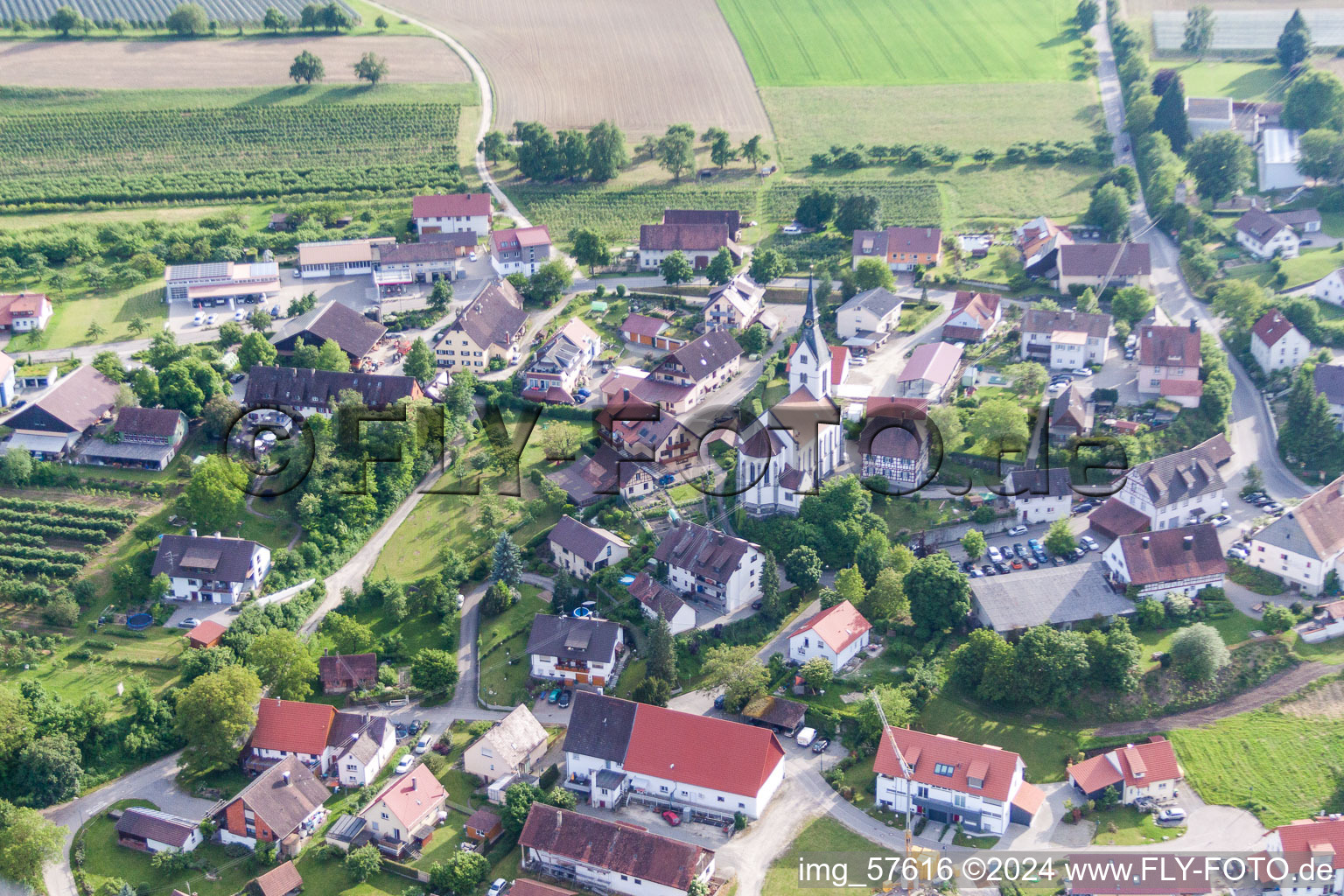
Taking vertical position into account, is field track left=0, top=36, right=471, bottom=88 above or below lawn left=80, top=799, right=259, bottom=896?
above

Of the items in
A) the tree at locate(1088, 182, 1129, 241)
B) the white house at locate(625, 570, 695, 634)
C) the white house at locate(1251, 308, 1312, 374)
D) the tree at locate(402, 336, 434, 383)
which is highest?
the tree at locate(1088, 182, 1129, 241)

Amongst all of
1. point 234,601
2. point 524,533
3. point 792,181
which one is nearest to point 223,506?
point 234,601

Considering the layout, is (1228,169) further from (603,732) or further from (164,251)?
(164,251)

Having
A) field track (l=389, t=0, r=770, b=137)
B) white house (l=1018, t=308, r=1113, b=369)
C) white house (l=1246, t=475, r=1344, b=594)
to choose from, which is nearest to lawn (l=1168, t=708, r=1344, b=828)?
white house (l=1246, t=475, r=1344, b=594)

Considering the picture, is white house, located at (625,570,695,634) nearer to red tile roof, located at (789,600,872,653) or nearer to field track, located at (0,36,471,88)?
red tile roof, located at (789,600,872,653)

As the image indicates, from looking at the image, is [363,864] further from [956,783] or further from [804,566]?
[804,566]

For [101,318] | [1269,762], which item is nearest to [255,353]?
[101,318]
